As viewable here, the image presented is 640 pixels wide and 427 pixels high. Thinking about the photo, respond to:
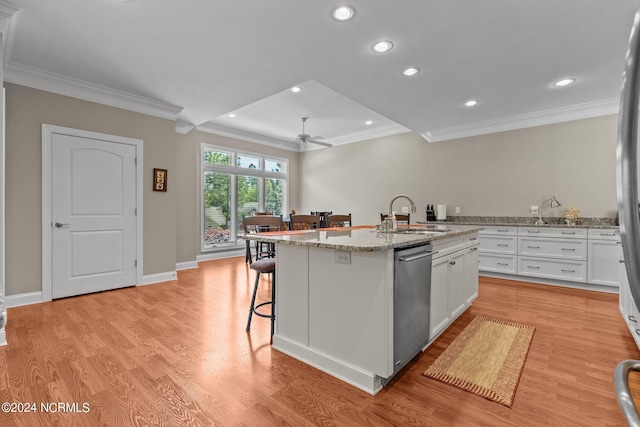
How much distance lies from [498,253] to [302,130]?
4.44 meters

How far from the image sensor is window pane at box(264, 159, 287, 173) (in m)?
7.57

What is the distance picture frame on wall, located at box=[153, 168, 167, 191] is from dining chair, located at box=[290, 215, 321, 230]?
8.06ft

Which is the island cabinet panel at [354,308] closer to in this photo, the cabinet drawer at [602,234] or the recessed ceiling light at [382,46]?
the recessed ceiling light at [382,46]

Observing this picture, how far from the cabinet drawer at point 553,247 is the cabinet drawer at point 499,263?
0.18 metres

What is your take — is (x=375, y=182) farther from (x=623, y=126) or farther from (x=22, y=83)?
(x=623, y=126)

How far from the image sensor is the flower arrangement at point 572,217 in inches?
175

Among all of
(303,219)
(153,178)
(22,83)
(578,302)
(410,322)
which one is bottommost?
(578,302)

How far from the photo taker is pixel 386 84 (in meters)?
3.68

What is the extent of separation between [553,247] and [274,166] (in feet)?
19.5

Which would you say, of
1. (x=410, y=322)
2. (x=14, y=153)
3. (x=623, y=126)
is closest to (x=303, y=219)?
(x=410, y=322)

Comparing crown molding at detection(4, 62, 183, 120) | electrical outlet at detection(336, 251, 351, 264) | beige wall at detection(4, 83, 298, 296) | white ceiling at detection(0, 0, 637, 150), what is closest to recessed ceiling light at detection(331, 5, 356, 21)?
white ceiling at detection(0, 0, 637, 150)

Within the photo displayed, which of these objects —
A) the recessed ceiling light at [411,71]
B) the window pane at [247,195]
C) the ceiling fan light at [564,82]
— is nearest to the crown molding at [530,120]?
the ceiling fan light at [564,82]

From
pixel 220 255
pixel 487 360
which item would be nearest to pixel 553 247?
pixel 487 360

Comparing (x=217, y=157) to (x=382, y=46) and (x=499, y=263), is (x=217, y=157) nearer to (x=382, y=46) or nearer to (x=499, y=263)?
(x=382, y=46)
